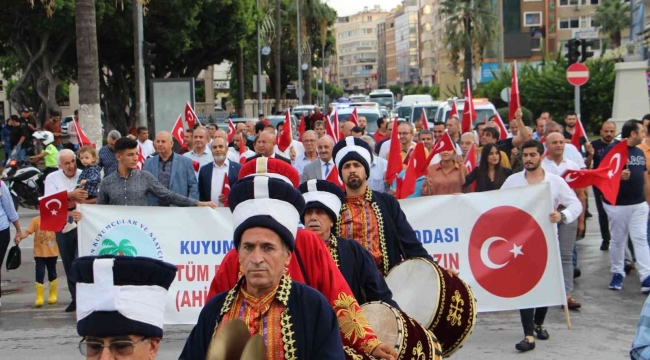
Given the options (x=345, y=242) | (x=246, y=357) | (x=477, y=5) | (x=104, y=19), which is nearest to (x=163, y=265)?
(x=246, y=357)

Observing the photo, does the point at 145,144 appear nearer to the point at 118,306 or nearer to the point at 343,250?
the point at 343,250

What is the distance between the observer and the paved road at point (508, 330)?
8.54 m

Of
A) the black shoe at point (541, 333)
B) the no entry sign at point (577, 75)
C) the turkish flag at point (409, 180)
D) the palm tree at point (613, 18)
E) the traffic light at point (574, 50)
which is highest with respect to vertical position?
the palm tree at point (613, 18)

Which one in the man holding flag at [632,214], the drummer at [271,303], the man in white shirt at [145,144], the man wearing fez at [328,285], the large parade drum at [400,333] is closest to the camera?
the drummer at [271,303]

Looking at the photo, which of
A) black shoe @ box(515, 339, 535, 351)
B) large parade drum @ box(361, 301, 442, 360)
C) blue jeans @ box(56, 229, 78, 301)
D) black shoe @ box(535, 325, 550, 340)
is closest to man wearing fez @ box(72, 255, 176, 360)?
large parade drum @ box(361, 301, 442, 360)

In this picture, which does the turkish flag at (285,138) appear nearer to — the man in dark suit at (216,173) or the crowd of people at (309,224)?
the crowd of people at (309,224)

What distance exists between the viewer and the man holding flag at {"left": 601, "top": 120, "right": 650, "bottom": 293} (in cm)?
1077

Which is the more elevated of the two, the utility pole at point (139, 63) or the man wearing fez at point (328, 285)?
the utility pole at point (139, 63)

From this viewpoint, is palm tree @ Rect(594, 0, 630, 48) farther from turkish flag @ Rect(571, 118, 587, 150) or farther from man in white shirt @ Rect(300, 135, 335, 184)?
man in white shirt @ Rect(300, 135, 335, 184)

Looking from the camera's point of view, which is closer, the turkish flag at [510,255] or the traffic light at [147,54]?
the turkish flag at [510,255]

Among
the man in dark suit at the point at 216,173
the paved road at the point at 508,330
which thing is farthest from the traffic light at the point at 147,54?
the man in dark suit at the point at 216,173

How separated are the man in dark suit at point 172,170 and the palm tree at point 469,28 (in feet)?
173

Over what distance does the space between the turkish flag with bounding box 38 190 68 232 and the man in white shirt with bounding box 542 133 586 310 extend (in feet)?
16.0

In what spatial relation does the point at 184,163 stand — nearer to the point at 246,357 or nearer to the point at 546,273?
the point at 546,273
